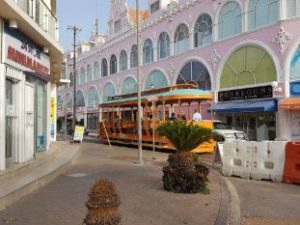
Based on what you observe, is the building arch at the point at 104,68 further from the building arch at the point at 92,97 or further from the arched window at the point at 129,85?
the arched window at the point at 129,85

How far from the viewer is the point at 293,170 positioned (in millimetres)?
12578

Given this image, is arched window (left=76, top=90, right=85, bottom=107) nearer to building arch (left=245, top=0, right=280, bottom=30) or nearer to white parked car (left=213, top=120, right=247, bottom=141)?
building arch (left=245, top=0, right=280, bottom=30)

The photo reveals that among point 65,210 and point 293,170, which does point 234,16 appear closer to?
point 293,170

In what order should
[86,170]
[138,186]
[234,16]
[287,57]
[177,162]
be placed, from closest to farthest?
[177,162], [138,186], [86,170], [287,57], [234,16]

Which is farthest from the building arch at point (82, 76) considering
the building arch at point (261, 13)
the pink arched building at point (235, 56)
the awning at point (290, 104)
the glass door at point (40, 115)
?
the glass door at point (40, 115)

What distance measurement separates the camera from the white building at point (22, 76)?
12258 millimetres

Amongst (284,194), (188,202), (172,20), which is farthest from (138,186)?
(172,20)

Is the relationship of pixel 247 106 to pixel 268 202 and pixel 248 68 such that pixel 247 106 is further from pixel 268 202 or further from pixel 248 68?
pixel 268 202

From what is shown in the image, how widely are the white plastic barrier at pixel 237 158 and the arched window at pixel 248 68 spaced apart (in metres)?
15.9

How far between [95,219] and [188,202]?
14.1 ft

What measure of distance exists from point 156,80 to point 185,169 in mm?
34131

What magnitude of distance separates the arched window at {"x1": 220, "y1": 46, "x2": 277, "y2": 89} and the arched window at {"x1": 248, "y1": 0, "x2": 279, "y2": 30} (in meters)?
1.56

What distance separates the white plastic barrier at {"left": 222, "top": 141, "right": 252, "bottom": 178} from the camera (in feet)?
45.4

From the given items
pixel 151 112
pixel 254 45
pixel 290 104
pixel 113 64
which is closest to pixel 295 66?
pixel 290 104
